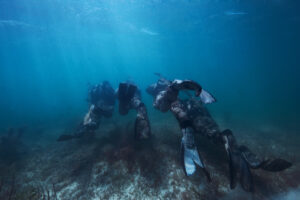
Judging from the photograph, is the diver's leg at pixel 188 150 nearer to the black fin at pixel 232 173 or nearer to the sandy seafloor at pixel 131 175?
the black fin at pixel 232 173

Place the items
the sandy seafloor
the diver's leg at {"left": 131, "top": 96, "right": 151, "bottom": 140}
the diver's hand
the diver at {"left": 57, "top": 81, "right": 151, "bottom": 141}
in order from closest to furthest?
1. the sandy seafloor
2. the diver's hand
3. the diver's leg at {"left": 131, "top": 96, "right": 151, "bottom": 140}
4. the diver at {"left": 57, "top": 81, "right": 151, "bottom": 141}

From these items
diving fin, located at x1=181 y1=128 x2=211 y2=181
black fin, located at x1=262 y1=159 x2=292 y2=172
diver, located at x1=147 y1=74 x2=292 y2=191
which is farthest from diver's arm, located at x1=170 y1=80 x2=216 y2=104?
black fin, located at x1=262 y1=159 x2=292 y2=172

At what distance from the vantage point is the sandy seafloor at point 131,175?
3.94 m

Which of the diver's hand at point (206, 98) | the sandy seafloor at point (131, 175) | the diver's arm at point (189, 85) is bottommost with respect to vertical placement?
the sandy seafloor at point (131, 175)

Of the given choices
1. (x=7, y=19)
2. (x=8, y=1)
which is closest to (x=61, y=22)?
(x=7, y=19)

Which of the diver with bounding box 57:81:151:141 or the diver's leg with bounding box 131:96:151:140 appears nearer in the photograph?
the diver's leg with bounding box 131:96:151:140

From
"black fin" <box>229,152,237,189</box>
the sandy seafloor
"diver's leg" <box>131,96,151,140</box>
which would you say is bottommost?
the sandy seafloor

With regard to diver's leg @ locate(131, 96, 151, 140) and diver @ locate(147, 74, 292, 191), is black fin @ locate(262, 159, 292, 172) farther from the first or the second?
diver's leg @ locate(131, 96, 151, 140)

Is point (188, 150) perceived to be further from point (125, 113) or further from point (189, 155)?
point (125, 113)

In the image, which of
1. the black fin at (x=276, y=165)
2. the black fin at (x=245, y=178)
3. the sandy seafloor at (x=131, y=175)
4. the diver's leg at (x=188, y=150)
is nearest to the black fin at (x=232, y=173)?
the black fin at (x=245, y=178)

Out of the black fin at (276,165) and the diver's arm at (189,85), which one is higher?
the diver's arm at (189,85)

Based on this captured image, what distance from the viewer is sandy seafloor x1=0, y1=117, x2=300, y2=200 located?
394 centimetres

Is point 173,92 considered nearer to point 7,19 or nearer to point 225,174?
point 225,174

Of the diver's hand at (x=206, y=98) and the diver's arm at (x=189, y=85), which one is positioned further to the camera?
→ the diver's arm at (x=189, y=85)
